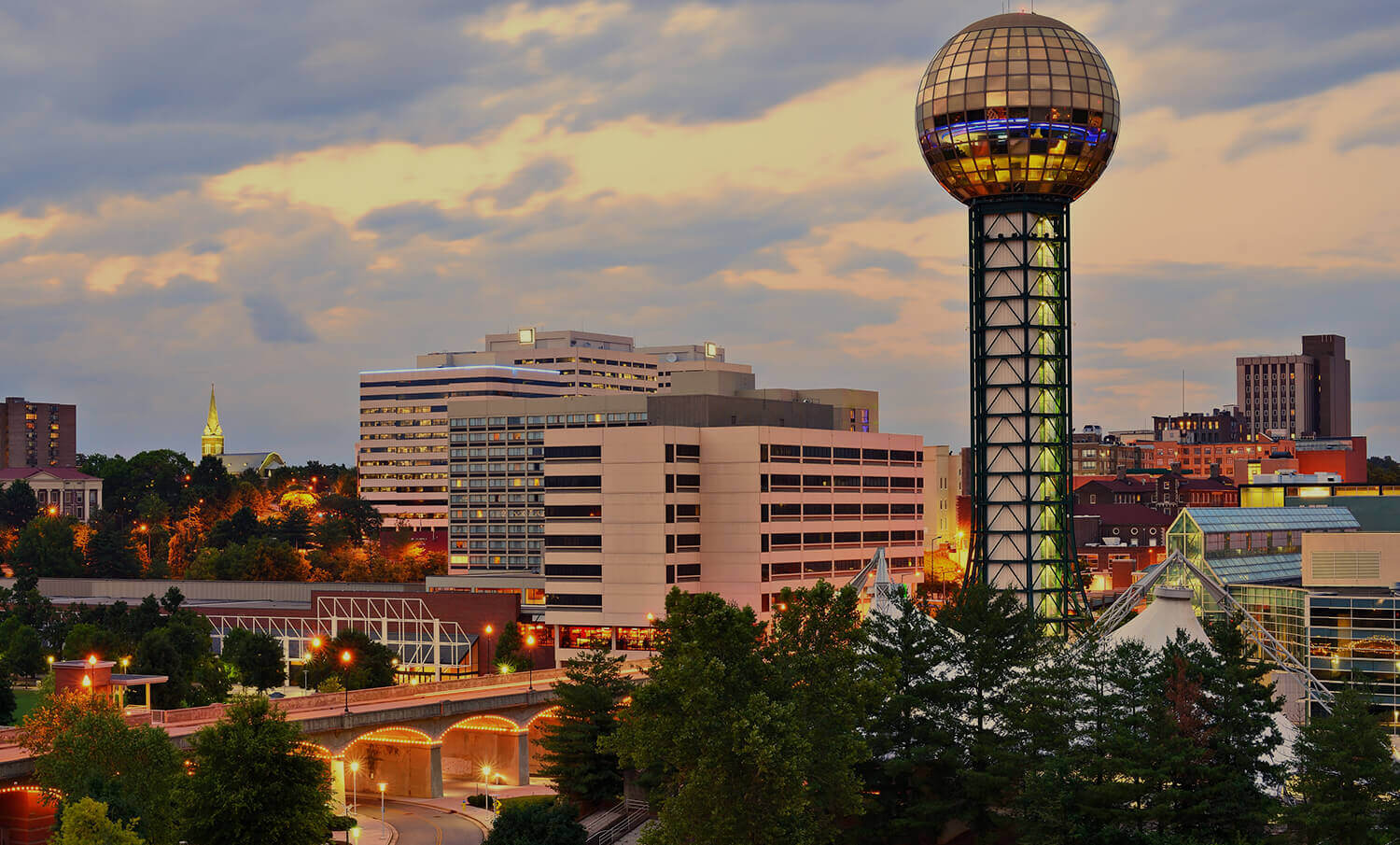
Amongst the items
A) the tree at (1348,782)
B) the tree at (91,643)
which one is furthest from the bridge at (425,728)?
the tree at (1348,782)

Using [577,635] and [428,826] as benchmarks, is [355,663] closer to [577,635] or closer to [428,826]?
[577,635]

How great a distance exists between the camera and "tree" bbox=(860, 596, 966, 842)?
256 ft

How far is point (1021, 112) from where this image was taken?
13238cm

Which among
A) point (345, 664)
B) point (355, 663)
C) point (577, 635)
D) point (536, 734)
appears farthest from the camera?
point (577, 635)

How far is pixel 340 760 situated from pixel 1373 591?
64996 millimetres

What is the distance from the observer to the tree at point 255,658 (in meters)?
139

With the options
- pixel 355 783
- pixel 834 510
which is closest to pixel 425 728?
pixel 355 783

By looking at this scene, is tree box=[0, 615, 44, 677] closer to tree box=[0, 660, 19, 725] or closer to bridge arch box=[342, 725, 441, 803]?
tree box=[0, 660, 19, 725]

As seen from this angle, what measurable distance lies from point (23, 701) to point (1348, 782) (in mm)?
112294

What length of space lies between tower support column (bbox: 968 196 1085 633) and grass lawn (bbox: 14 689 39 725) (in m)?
76.6

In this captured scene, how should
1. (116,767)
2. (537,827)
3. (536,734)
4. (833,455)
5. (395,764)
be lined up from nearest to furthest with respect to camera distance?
(116,767) → (537,827) → (395,764) → (536,734) → (833,455)

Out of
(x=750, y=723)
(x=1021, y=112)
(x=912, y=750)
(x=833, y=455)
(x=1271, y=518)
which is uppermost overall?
(x=1021, y=112)

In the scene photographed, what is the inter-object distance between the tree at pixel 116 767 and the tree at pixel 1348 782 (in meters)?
49.6

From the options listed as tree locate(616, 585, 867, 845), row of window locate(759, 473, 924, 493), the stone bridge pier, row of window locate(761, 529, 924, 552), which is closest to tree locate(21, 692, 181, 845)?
tree locate(616, 585, 867, 845)
